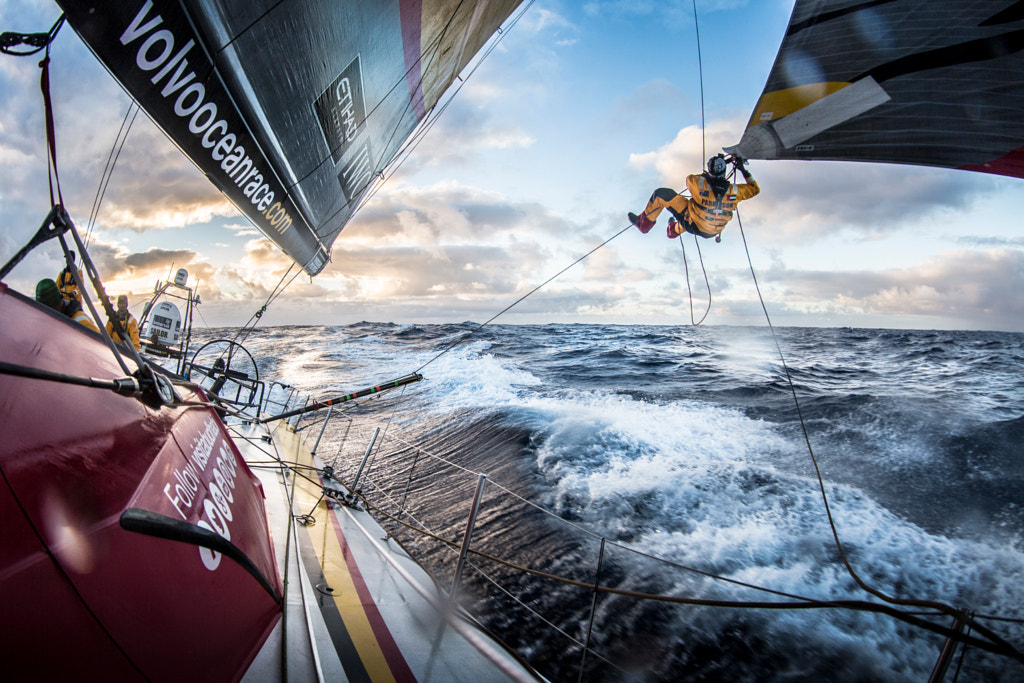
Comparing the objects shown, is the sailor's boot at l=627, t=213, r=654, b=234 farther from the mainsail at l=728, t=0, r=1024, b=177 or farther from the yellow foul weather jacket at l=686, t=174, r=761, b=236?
the mainsail at l=728, t=0, r=1024, b=177

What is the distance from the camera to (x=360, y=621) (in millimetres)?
2172

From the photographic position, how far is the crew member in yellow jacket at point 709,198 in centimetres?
378

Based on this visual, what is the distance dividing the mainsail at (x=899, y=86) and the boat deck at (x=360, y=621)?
164 inches

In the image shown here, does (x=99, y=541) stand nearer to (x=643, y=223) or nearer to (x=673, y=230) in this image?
(x=643, y=223)

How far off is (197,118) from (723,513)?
548 cm

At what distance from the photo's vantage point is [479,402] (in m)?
8.77

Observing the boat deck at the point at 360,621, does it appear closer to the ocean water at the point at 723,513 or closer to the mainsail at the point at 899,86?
the ocean water at the point at 723,513

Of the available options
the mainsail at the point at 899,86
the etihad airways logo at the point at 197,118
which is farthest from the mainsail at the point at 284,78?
the mainsail at the point at 899,86

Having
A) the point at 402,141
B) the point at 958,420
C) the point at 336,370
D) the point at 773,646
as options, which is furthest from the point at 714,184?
the point at 336,370

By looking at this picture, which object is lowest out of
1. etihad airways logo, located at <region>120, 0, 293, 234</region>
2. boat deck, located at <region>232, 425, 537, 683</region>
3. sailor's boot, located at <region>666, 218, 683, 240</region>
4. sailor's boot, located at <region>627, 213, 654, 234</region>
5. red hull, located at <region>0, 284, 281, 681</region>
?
boat deck, located at <region>232, 425, 537, 683</region>

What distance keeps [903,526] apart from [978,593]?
78 centimetres

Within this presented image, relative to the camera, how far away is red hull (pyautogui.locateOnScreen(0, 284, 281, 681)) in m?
0.94

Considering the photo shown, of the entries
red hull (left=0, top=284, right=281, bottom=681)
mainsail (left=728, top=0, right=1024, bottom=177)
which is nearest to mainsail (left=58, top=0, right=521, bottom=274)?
red hull (left=0, top=284, right=281, bottom=681)

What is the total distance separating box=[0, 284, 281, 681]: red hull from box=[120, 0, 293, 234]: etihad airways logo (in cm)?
137
